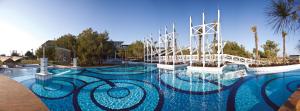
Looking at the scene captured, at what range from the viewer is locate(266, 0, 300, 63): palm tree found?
10.00ft

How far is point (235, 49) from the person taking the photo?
3372 cm

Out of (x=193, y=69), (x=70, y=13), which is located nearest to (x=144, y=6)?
(x=70, y=13)

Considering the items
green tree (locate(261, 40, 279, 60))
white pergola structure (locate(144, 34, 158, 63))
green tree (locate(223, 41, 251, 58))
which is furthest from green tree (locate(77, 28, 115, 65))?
green tree (locate(261, 40, 279, 60))

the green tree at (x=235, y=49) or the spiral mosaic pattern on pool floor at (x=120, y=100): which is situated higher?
the green tree at (x=235, y=49)

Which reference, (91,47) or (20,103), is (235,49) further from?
(20,103)

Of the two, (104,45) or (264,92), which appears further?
(104,45)

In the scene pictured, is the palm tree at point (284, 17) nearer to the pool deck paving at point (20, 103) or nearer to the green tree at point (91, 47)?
the pool deck paving at point (20, 103)

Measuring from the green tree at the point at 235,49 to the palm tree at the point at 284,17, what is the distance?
3105 centimetres

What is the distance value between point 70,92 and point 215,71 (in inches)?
517

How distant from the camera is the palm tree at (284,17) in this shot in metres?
3.05

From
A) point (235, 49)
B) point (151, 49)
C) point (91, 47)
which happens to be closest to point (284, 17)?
point (91, 47)

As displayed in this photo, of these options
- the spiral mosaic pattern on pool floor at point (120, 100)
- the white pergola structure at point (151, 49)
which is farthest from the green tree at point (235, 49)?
the spiral mosaic pattern on pool floor at point (120, 100)

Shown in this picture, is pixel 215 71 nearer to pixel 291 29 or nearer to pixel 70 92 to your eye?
pixel 70 92

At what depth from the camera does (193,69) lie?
19.2 metres
